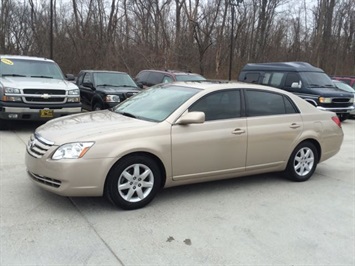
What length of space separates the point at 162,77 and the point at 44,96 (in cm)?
483

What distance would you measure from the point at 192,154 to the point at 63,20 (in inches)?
1242

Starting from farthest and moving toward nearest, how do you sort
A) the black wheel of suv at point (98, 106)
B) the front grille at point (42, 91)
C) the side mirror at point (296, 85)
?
the side mirror at point (296, 85)
the black wheel of suv at point (98, 106)
the front grille at point (42, 91)

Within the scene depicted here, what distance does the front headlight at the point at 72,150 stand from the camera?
4102 millimetres

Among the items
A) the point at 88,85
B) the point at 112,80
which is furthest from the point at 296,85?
the point at 88,85

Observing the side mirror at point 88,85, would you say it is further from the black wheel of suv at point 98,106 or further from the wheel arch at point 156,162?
the wheel arch at point 156,162

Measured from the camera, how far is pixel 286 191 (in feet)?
17.9

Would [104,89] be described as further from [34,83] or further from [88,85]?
[34,83]

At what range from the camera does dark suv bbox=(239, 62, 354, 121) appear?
12695 millimetres

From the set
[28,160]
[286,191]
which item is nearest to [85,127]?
[28,160]

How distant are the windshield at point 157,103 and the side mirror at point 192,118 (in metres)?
0.22

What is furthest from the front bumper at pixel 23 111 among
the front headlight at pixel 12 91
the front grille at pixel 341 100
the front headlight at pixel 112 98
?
the front grille at pixel 341 100

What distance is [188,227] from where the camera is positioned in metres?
4.04

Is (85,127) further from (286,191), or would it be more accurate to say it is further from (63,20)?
(63,20)

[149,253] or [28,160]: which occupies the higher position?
[28,160]
